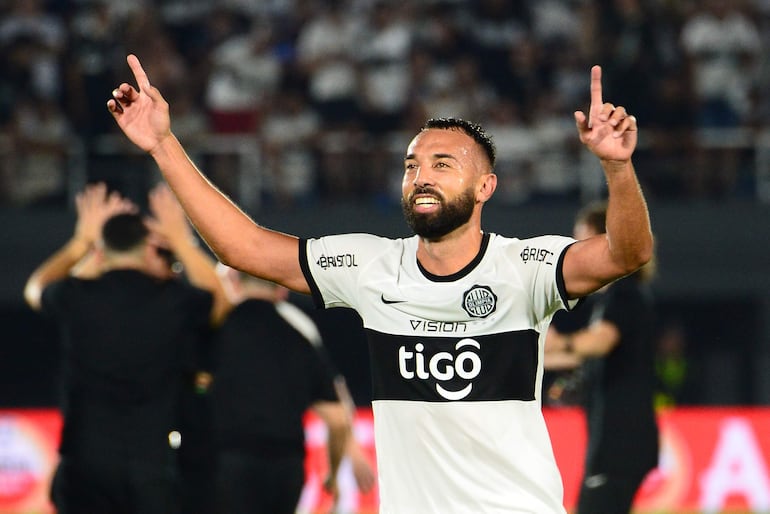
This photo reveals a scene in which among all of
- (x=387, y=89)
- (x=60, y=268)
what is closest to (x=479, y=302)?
(x=60, y=268)

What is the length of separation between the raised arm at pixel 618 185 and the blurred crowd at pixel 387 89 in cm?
1165

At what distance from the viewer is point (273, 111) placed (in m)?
16.3

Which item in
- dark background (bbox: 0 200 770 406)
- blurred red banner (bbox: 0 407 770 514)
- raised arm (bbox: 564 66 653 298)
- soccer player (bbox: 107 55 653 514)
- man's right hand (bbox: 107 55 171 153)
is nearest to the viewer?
raised arm (bbox: 564 66 653 298)

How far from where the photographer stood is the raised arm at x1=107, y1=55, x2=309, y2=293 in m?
4.53

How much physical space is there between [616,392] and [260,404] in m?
1.86

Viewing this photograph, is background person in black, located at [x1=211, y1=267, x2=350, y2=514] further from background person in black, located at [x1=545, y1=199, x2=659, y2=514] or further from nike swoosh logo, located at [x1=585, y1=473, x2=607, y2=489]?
nike swoosh logo, located at [x1=585, y1=473, x2=607, y2=489]

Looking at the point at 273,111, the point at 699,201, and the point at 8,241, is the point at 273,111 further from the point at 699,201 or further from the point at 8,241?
the point at 699,201

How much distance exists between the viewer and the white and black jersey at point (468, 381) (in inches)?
170

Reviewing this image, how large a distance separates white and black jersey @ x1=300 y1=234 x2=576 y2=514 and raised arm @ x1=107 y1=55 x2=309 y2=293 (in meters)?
0.35

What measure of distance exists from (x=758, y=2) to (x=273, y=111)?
19.6 feet

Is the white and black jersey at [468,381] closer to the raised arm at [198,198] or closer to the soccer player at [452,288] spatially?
the soccer player at [452,288]

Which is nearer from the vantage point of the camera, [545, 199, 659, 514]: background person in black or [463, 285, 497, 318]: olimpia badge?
[463, 285, 497, 318]: olimpia badge

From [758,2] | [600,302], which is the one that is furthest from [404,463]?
[758,2]

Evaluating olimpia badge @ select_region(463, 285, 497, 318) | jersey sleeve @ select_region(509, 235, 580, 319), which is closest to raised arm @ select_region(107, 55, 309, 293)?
olimpia badge @ select_region(463, 285, 497, 318)
